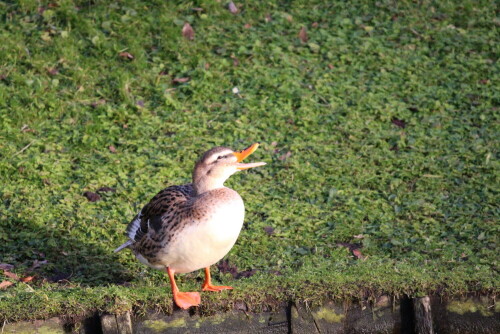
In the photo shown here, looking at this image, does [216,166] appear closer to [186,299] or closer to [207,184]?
[207,184]

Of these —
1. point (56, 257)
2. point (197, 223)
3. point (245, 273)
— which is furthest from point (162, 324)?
point (56, 257)

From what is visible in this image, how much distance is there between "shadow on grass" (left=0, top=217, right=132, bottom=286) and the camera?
6305 mm

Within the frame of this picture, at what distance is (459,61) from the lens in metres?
9.79

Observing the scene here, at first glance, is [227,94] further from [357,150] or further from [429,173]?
[429,173]

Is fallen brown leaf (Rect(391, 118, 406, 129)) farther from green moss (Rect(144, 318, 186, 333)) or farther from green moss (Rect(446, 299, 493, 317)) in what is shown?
green moss (Rect(144, 318, 186, 333))

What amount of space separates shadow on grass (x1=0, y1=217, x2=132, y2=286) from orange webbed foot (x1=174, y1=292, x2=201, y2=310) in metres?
1.29

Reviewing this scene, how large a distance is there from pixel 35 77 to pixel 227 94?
89.0 inches

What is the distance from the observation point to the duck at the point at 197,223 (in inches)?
205


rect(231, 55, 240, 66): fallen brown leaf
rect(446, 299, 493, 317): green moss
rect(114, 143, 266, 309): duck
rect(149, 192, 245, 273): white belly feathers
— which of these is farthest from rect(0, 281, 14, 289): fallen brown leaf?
rect(231, 55, 240, 66): fallen brown leaf

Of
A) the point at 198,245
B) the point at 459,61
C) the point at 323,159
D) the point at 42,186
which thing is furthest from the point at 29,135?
the point at 459,61

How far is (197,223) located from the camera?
17.2 ft

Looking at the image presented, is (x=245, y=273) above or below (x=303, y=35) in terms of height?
above

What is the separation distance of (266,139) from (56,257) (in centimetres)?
285

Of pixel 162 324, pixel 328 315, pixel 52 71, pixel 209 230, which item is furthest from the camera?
pixel 52 71
